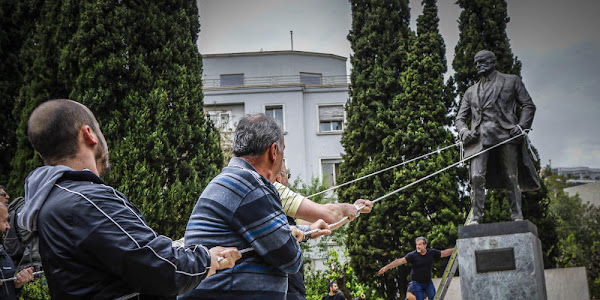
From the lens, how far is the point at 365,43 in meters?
18.4

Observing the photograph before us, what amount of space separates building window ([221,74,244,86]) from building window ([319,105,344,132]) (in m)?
4.72

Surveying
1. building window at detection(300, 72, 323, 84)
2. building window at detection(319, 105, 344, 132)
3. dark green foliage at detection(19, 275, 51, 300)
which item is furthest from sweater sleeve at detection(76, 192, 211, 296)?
building window at detection(300, 72, 323, 84)

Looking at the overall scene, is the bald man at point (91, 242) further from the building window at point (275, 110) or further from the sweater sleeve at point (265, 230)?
the building window at point (275, 110)

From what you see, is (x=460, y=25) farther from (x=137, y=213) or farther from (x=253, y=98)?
(x=137, y=213)

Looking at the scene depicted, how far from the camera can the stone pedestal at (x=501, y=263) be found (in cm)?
836

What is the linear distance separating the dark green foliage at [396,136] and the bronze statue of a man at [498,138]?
5.92 m

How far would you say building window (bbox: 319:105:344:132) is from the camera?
28219mm

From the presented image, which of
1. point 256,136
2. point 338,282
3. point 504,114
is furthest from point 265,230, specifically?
point 338,282

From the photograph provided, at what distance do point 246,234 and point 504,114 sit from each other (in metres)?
7.33

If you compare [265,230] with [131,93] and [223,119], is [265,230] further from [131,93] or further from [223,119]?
[223,119]

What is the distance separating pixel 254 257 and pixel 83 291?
0.94 metres

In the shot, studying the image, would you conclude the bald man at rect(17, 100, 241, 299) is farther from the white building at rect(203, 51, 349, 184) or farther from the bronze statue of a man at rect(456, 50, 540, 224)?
the white building at rect(203, 51, 349, 184)

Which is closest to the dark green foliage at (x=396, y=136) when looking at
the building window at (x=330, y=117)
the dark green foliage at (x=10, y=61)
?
the dark green foliage at (x=10, y=61)

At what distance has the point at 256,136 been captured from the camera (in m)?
3.09
